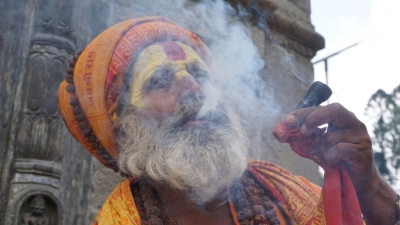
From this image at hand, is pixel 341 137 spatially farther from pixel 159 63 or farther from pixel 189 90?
pixel 159 63

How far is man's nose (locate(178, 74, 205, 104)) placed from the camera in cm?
201

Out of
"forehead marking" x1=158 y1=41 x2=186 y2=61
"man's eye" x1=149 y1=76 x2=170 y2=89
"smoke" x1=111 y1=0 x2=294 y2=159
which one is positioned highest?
"smoke" x1=111 y1=0 x2=294 y2=159

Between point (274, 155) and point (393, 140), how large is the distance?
1.92 m

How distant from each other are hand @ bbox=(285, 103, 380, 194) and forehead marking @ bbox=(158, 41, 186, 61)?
895 millimetres

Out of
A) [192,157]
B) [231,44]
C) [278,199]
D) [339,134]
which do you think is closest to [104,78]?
[192,157]

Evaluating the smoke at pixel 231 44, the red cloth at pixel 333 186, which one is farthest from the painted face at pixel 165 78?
the red cloth at pixel 333 186

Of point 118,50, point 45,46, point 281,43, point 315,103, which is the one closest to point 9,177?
point 45,46

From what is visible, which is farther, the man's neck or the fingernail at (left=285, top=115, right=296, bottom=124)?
the man's neck

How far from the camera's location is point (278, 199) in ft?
6.40

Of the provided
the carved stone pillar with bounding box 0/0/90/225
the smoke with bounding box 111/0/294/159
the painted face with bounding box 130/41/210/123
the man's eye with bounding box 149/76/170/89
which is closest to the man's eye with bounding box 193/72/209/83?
the painted face with bounding box 130/41/210/123

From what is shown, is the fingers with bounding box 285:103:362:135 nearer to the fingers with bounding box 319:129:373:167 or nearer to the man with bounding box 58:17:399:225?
the fingers with bounding box 319:129:373:167

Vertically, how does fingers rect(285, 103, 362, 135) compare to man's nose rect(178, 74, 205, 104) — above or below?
below

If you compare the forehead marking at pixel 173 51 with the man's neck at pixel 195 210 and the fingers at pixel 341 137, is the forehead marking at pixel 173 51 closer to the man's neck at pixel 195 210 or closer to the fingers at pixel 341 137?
the man's neck at pixel 195 210

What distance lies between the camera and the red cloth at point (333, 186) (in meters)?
1.39
